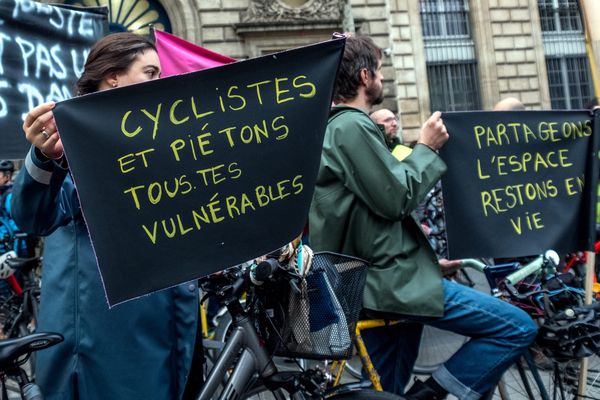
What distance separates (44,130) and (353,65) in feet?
4.45

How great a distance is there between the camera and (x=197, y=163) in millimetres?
2121

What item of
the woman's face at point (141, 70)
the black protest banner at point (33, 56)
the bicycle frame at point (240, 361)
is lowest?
the bicycle frame at point (240, 361)

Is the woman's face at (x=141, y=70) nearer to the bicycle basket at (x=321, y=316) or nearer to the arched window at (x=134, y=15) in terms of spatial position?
the bicycle basket at (x=321, y=316)

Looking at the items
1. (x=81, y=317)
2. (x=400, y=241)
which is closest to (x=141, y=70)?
(x=81, y=317)

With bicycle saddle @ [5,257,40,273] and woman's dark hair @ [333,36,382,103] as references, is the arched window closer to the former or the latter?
bicycle saddle @ [5,257,40,273]

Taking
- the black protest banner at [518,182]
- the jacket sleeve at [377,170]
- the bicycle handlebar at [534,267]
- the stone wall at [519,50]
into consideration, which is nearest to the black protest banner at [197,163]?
the jacket sleeve at [377,170]

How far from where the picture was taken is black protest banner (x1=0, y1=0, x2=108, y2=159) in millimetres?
4020

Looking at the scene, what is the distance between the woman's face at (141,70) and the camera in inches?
93.4

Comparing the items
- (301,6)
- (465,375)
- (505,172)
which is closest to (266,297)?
(465,375)

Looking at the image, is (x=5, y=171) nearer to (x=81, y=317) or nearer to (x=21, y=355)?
(x=21, y=355)

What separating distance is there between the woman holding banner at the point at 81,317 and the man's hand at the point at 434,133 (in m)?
1.15

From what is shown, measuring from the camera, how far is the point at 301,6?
16.1 meters

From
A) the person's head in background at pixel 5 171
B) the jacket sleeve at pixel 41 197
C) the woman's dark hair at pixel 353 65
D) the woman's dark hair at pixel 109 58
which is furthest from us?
the person's head in background at pixel 5 171

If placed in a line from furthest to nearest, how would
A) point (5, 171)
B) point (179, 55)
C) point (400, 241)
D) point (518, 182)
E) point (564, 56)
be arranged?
1. point (564, 56)
2. point (5, 171)
3. point (179, 55)
4. point (518, 182)
5. point (400, 241)
